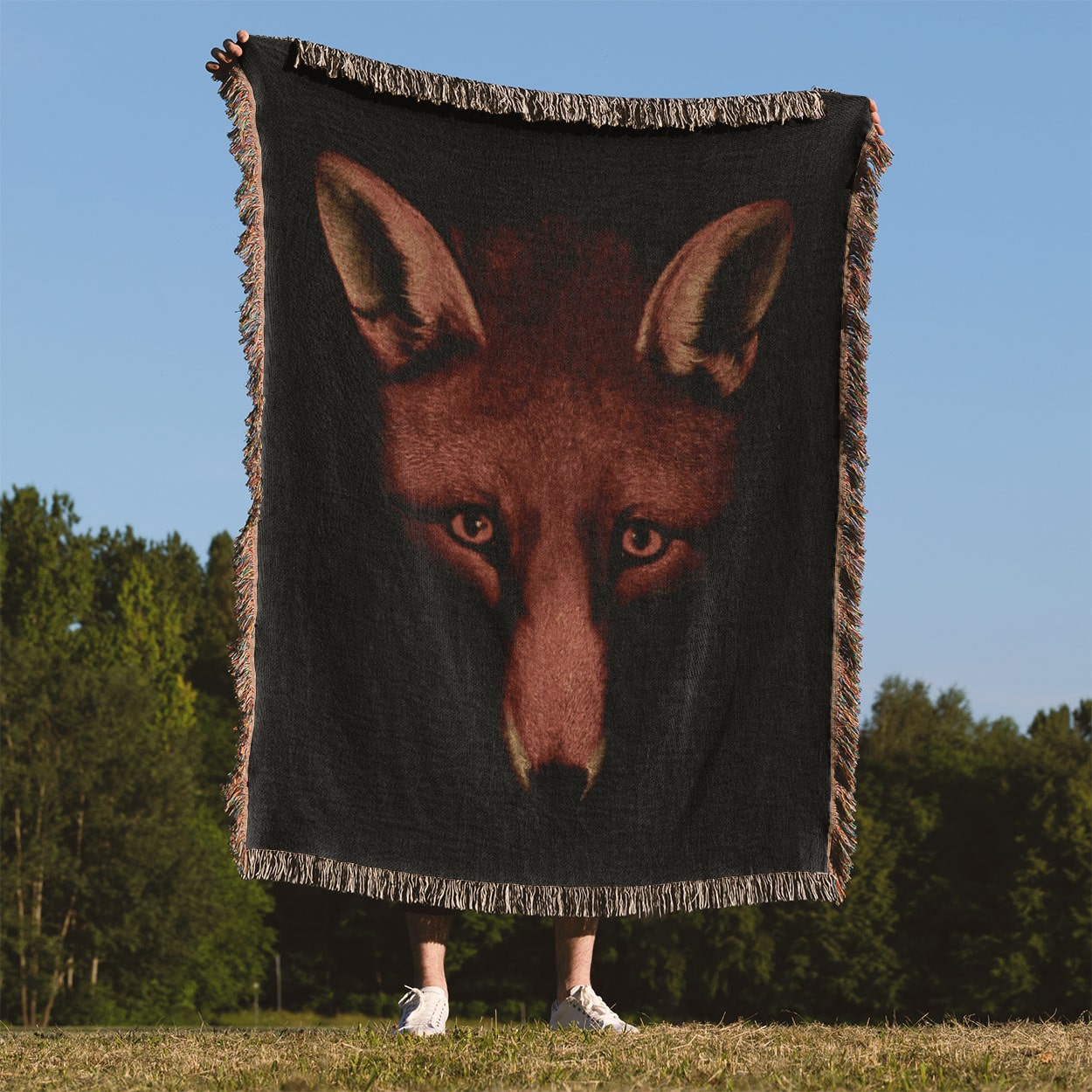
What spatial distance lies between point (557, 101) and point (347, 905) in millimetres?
31832

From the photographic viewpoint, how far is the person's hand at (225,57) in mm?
5227

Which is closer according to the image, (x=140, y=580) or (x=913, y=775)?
(x=913, y=775)

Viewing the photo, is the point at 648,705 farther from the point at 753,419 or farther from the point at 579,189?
the point at 579,189

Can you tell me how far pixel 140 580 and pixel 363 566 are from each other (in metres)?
34.8

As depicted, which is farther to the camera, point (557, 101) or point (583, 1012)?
point (557, 101)

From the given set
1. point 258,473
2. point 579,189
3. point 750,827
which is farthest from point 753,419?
point 258,473

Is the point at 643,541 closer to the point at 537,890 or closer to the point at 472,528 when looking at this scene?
the point at 472,528

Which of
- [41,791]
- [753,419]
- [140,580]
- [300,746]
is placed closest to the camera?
[300,746]

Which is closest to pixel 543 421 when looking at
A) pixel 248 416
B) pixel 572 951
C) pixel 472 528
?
pixel 472 528

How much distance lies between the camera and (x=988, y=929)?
105 feet

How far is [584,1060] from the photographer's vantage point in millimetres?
3742

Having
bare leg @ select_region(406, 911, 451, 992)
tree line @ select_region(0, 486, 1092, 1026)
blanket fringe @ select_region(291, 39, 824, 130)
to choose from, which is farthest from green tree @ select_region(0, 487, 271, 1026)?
blanket fringe @ select_region(291, 39, 824, 130)

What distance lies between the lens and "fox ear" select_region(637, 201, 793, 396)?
5539mm

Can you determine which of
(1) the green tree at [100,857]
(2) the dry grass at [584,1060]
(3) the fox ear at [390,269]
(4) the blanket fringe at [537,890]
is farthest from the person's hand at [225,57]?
(1) the green tree at [100,857]
